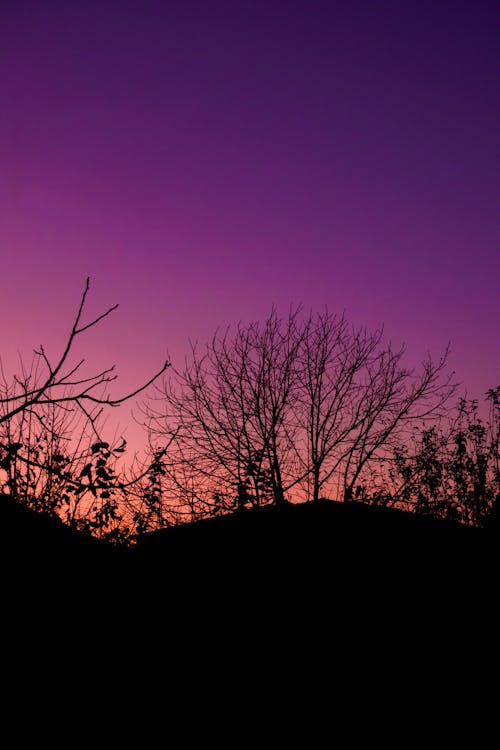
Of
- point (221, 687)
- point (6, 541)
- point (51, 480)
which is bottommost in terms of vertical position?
point (221, 687)

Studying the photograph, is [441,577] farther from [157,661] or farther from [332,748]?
[157,661]

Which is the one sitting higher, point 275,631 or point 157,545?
point 157,545

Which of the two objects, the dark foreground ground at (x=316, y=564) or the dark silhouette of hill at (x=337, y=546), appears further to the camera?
the dark silhouette of hill at (x=337, y=546)

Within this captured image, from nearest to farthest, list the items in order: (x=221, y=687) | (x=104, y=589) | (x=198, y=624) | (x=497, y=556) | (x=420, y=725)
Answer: (x=104, y=589), (x=420, y=725), (x=221, y=687), (x=497, y=556), (x=198, y=624)

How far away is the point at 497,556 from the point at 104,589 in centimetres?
578

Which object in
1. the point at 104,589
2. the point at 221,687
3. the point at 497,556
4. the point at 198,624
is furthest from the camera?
the point at 198,624

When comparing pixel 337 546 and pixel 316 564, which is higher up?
pixel 337 546

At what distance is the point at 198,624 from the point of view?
28.9 ft

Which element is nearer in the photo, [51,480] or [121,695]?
[121,695]

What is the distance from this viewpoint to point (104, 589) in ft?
19.8

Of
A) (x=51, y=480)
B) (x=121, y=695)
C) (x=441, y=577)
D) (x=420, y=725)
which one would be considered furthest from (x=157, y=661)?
(x=51, y=480)

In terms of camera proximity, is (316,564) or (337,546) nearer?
(316,564)

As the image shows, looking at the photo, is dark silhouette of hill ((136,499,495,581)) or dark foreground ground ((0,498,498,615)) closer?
dark foreground ground ((0,498,498,615))

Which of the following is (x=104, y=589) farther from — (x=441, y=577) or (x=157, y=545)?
(x=157, y=545)
